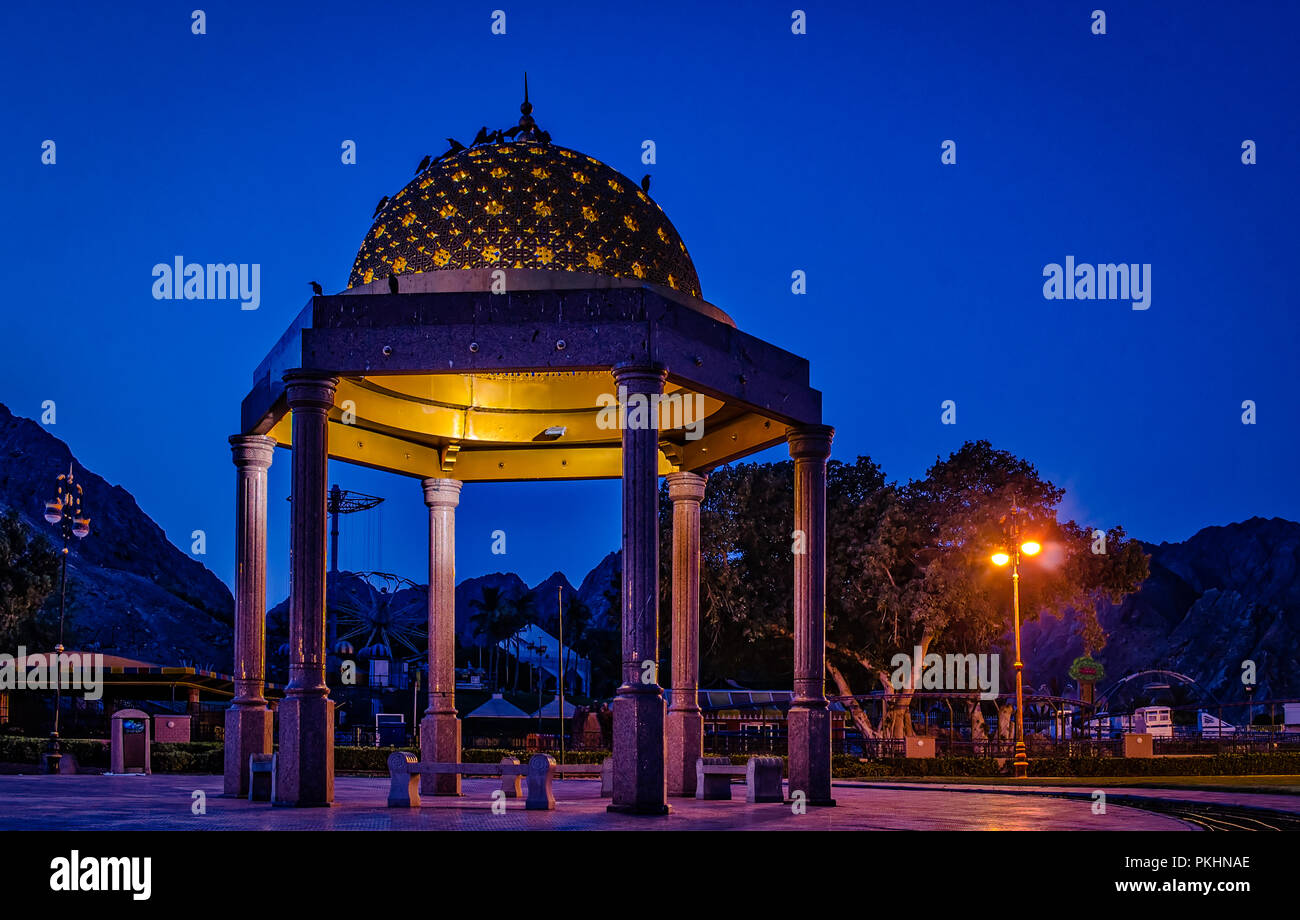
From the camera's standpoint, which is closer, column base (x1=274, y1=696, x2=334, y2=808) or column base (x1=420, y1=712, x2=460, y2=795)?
column base (x1=274, y1=696, x2=334, y2=808)

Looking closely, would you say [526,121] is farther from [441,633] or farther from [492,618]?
[492,618]

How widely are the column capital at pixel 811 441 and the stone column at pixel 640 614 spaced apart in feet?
14.2

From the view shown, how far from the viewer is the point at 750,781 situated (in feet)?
67.1

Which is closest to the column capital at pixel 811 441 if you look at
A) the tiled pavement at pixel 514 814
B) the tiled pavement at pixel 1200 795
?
the tiled pavement at pixel 514 814

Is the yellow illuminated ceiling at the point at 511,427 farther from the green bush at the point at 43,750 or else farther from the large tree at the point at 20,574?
the large tree at the point at 20,574

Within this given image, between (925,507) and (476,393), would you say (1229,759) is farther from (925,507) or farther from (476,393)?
(476,393)

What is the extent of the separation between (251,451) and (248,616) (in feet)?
8.86

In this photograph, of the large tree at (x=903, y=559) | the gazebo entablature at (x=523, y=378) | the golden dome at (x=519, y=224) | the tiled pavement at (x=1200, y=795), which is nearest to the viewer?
the gazebo entablature at (x=523, y=378)

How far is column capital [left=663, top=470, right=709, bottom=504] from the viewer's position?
82.4 ft

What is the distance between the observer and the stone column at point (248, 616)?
2078 centimetres

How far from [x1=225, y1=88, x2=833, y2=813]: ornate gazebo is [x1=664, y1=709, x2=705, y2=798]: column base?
0.04 m

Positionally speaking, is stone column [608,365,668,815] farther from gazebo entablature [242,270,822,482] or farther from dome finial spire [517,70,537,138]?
dome finial spire [517,70,537,138]

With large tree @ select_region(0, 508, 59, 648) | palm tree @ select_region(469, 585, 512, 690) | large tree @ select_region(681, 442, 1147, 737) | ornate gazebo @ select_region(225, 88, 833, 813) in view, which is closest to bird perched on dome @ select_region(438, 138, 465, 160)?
ornate gazebo @ select_region(225, 88, 833, 813)
